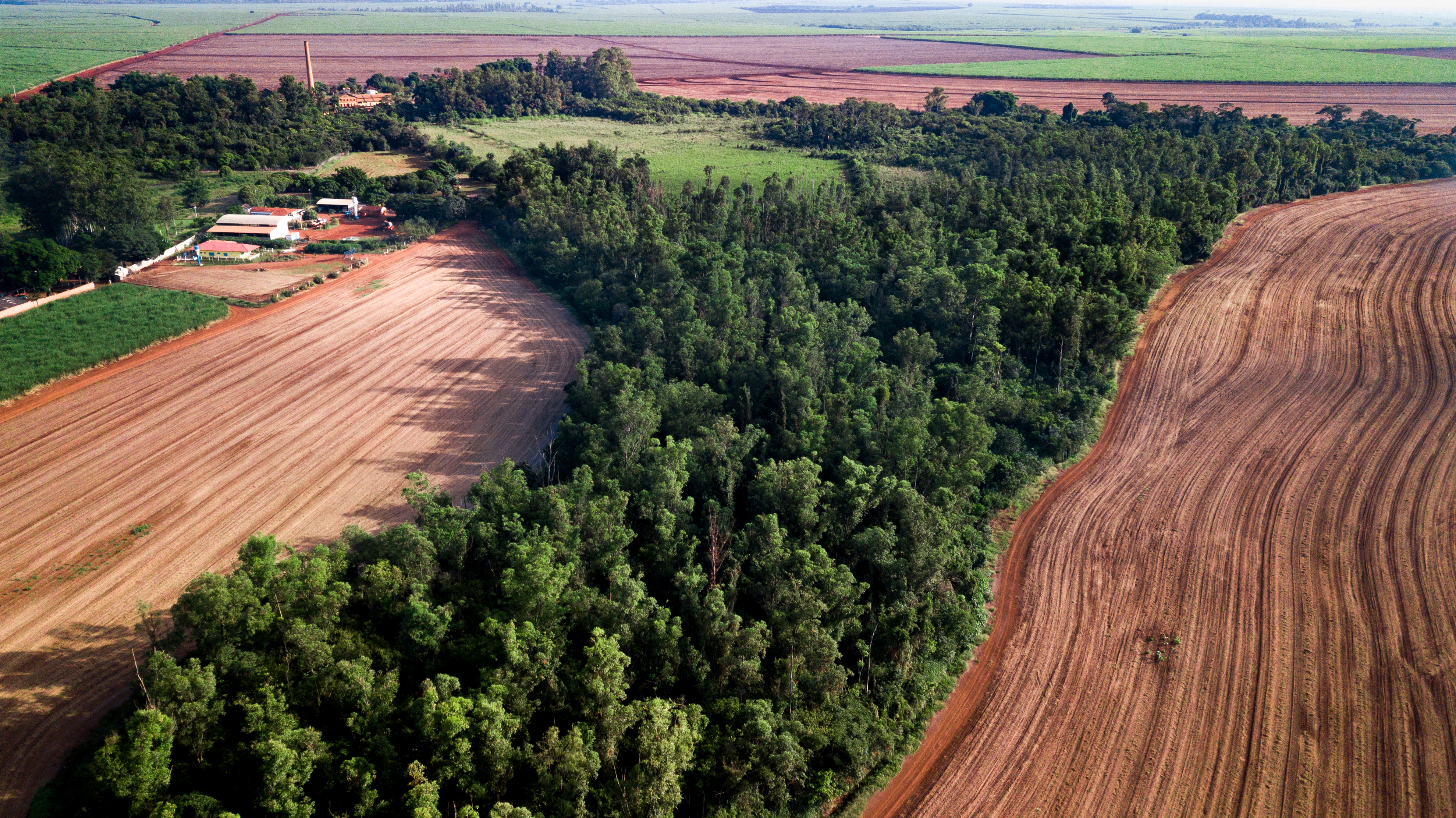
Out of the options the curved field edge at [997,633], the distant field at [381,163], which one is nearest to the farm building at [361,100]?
the distant field at [381,163]

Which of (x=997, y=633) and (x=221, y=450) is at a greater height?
(x=221, y=450)

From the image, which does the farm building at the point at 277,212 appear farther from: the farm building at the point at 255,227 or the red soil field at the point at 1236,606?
the red soil field at the point at 1236,606

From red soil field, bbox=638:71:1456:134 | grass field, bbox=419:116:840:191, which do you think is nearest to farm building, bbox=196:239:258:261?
grass field, bbox=419:116:840:191

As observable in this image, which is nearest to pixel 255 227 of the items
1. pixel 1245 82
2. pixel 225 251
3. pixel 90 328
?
pixel 225 251

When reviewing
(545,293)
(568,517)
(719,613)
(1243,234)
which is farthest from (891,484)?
(1243,234)

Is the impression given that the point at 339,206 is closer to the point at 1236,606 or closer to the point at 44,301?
the point at 44,301
